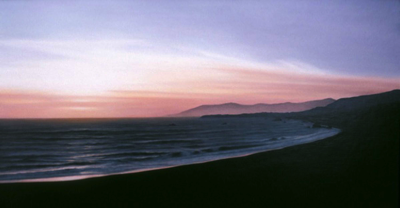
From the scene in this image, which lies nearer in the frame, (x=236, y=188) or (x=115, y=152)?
(x=236, y=188)

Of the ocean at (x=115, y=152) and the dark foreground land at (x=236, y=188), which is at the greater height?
the dark foreground land at (x=236, y=188)

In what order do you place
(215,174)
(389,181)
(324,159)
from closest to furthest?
1. (389,181)
2. (215,174)
3. (324,159)

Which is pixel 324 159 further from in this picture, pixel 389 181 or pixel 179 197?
pixel 179 197

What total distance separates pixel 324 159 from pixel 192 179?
9.05 meters

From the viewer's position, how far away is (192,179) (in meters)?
12.4

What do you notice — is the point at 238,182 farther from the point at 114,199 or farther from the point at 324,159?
the point at 324,159

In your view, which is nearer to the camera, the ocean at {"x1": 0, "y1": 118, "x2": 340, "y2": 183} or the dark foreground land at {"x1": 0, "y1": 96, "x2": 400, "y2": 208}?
the dark foreground land at {"x1": 0, "y1": 96, "x2": 400, "y2": 208}

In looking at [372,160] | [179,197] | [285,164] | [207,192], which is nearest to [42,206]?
[179,197]

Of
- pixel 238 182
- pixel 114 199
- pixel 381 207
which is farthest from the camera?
pixel 238 182

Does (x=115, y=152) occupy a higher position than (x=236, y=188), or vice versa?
(x=236, y=188)

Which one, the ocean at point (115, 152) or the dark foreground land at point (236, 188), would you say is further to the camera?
the ocean at point (115, 152)

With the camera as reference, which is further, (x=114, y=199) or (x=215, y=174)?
(x=215, y=174)

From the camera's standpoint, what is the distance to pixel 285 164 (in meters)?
15.6

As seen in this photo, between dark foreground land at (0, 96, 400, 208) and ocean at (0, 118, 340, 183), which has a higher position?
dark foreground land at (0, 96, 400, 208)
